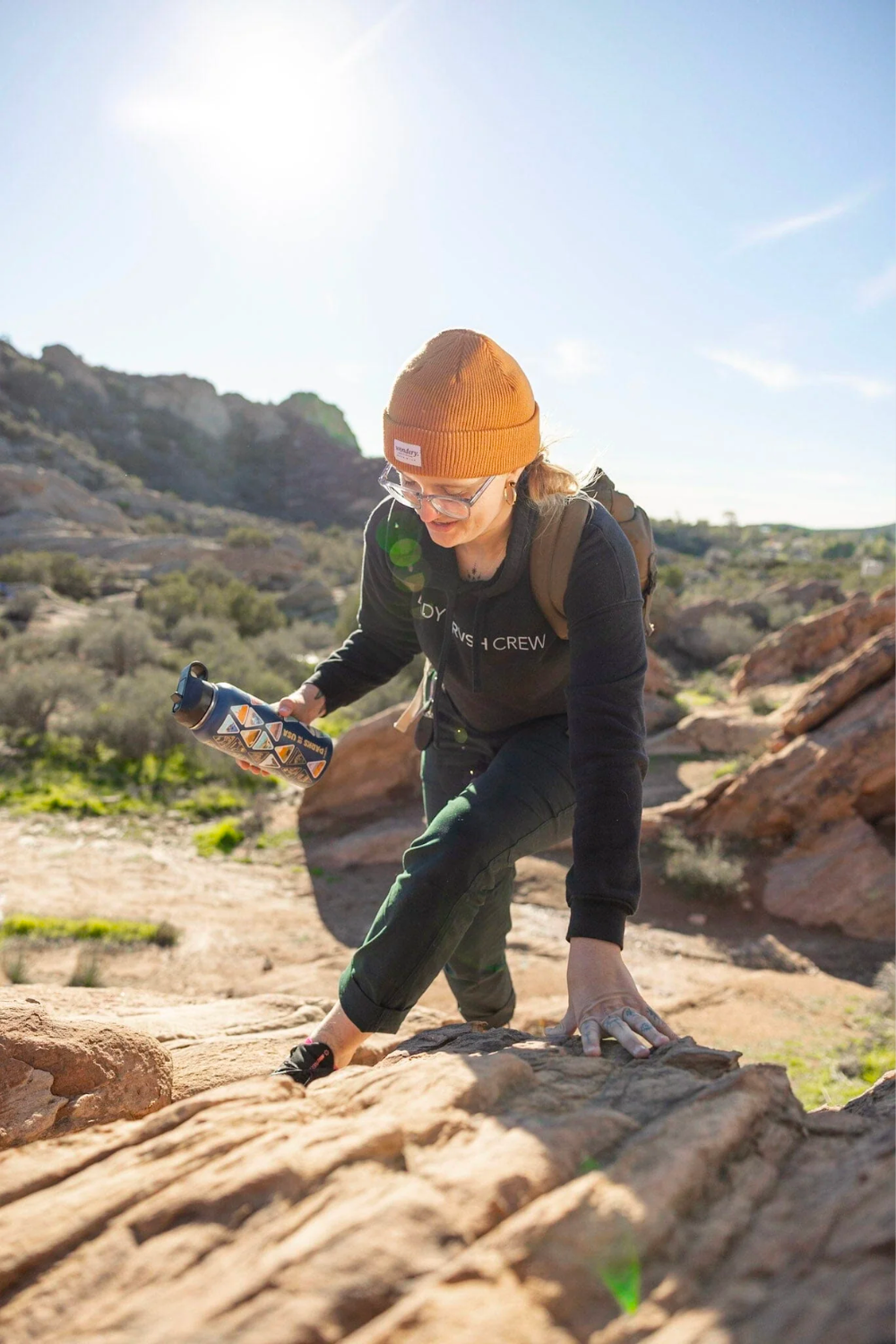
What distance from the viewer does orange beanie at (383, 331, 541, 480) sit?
1.93 meters

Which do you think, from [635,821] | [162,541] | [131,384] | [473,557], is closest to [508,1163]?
[635,821]

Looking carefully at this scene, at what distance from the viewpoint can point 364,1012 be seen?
177 cm

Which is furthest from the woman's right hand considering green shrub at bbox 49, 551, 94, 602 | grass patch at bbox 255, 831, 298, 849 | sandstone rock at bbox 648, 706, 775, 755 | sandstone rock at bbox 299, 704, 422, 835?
green shrub at bbox 49, 551, 94, 602

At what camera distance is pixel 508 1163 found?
114 centimetres

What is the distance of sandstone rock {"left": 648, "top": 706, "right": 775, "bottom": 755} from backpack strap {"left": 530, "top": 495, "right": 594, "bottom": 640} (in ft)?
31.6

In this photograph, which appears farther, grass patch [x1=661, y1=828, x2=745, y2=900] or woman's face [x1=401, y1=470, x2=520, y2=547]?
grass patch [x1=661, y1=828, x2=745, y2=900]

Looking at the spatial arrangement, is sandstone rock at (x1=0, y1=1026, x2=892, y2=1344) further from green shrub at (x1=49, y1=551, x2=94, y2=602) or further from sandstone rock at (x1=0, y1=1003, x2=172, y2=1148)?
green shrub at (x1=49, y1=551, x2=94, y2=602)

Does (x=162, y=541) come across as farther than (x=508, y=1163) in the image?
Yes

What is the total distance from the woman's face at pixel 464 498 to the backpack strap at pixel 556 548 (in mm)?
136

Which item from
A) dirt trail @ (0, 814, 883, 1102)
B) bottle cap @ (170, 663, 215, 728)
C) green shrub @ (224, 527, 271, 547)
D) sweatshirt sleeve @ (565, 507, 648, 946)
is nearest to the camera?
sweatshirt sleeve @ (565, 507, 648, 946)

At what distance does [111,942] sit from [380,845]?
9.55 feet

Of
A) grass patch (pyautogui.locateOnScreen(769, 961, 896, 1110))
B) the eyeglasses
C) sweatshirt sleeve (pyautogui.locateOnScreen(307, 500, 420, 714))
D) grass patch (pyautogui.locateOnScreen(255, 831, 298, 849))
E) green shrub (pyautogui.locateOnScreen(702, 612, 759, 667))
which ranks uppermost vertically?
green shrub (pyautogui.locateOnScreen(702, 612, 759, 667))

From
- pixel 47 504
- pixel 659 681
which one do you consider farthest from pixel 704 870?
pixel 47 504

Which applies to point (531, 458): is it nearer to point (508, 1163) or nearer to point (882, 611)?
point (508, 1163)
